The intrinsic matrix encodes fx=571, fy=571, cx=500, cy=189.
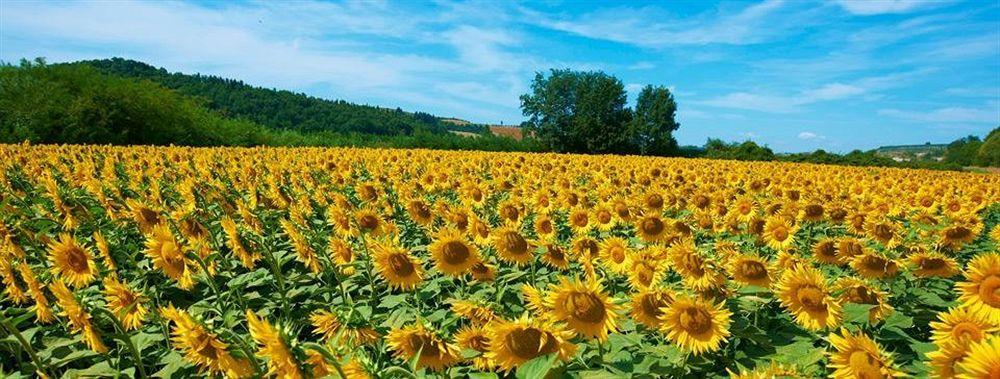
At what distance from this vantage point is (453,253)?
3490 millimetres

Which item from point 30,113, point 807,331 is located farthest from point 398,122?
point 807,331

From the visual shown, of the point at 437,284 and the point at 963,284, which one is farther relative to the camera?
the point at 437,284

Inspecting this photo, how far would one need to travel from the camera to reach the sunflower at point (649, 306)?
9.00 ft

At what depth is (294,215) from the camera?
16.1 feet

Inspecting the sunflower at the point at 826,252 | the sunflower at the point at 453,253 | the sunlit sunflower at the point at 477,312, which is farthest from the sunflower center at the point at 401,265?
the sunflower at the point at 826,252

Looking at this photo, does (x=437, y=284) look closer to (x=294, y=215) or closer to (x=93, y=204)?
(x=294, y=215)

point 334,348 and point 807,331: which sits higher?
point 334,348

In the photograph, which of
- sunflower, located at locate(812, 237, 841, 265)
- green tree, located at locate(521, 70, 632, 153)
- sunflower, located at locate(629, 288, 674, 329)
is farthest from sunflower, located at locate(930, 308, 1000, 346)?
green tree, located at locate(521, 70, 632, 153)

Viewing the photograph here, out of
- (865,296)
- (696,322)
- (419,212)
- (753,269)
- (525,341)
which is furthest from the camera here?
(419,212)

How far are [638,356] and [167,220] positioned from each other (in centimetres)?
353

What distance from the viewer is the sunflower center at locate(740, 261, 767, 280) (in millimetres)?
3601

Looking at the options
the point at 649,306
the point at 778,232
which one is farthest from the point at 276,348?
the point at 778,232

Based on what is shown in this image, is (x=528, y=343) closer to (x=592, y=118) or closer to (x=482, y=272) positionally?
(x=482, y=272)

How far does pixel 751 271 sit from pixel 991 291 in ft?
3.78
